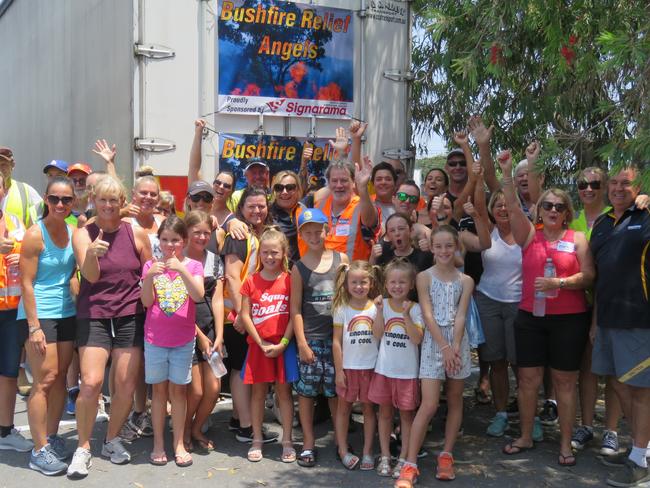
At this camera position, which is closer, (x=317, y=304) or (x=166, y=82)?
(x=317, y=304)

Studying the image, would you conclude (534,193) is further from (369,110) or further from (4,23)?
(4,23)

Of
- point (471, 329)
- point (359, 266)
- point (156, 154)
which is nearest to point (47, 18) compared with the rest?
point (156, 154)

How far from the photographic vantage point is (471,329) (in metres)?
4.52

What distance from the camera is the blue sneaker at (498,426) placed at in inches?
198

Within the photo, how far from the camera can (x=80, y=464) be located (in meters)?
4.21

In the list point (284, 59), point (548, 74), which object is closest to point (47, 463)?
point (284, 59)

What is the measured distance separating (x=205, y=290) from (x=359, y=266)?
3.63 ft

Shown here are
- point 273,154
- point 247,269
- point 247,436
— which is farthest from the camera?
point 273,154

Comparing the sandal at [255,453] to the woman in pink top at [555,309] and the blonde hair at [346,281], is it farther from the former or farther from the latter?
the woman in pink top at [555,309]

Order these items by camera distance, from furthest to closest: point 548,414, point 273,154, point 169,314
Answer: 1. point 273,154
2. point 548,414
3. point 169,314

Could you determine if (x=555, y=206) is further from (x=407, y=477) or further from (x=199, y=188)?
(x=199, y=188)

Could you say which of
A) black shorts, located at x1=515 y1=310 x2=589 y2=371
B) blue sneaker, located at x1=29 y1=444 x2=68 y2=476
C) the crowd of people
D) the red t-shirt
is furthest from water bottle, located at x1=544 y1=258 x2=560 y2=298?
blue sneaker, located at x1=29 y1=444 x2=68 y2=476

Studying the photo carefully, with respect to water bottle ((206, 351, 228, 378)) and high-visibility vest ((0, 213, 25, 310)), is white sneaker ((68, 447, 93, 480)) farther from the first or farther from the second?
high-visibility vest ((0, 213, 25, 310))

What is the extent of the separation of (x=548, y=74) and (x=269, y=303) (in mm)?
4395
